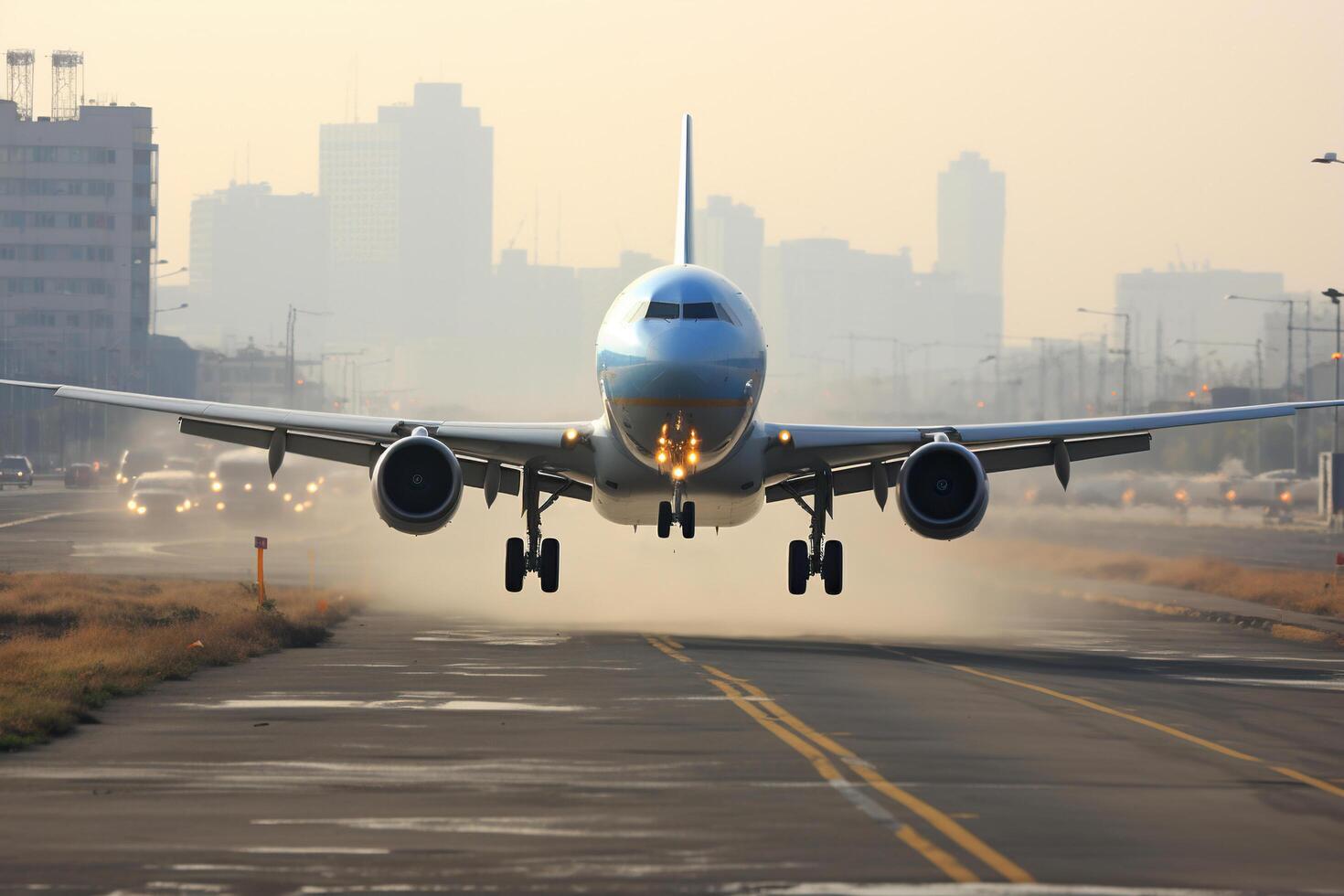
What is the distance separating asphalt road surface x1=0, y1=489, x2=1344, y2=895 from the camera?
41.4ft

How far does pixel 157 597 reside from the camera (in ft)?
149

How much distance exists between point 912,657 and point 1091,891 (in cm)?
2161

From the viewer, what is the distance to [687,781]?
661 inches

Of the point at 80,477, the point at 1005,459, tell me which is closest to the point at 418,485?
the point at 1005,459

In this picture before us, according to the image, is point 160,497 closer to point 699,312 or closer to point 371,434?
point 371,434

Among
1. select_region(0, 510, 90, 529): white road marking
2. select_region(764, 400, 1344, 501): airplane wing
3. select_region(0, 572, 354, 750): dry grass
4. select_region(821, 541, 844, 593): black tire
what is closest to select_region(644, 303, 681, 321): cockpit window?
select_region(764, 400, 1344, 501): airplane wing

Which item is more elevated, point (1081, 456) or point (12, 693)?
point (1081, 456)

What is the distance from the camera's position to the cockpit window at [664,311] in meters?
31.4

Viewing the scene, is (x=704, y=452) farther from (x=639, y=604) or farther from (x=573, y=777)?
(x=639, y=604)

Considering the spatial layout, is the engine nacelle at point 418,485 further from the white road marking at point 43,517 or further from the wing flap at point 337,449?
the white road marking at point 43,517

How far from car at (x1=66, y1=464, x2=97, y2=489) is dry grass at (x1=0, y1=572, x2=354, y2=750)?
278 feet

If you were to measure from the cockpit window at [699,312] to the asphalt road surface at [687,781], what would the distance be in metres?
5.27

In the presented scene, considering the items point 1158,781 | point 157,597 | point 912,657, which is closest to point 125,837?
point 1158,781

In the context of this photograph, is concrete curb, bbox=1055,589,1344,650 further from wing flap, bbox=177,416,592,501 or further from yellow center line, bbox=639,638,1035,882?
yellow center line, bbox=639,638,1035,882
